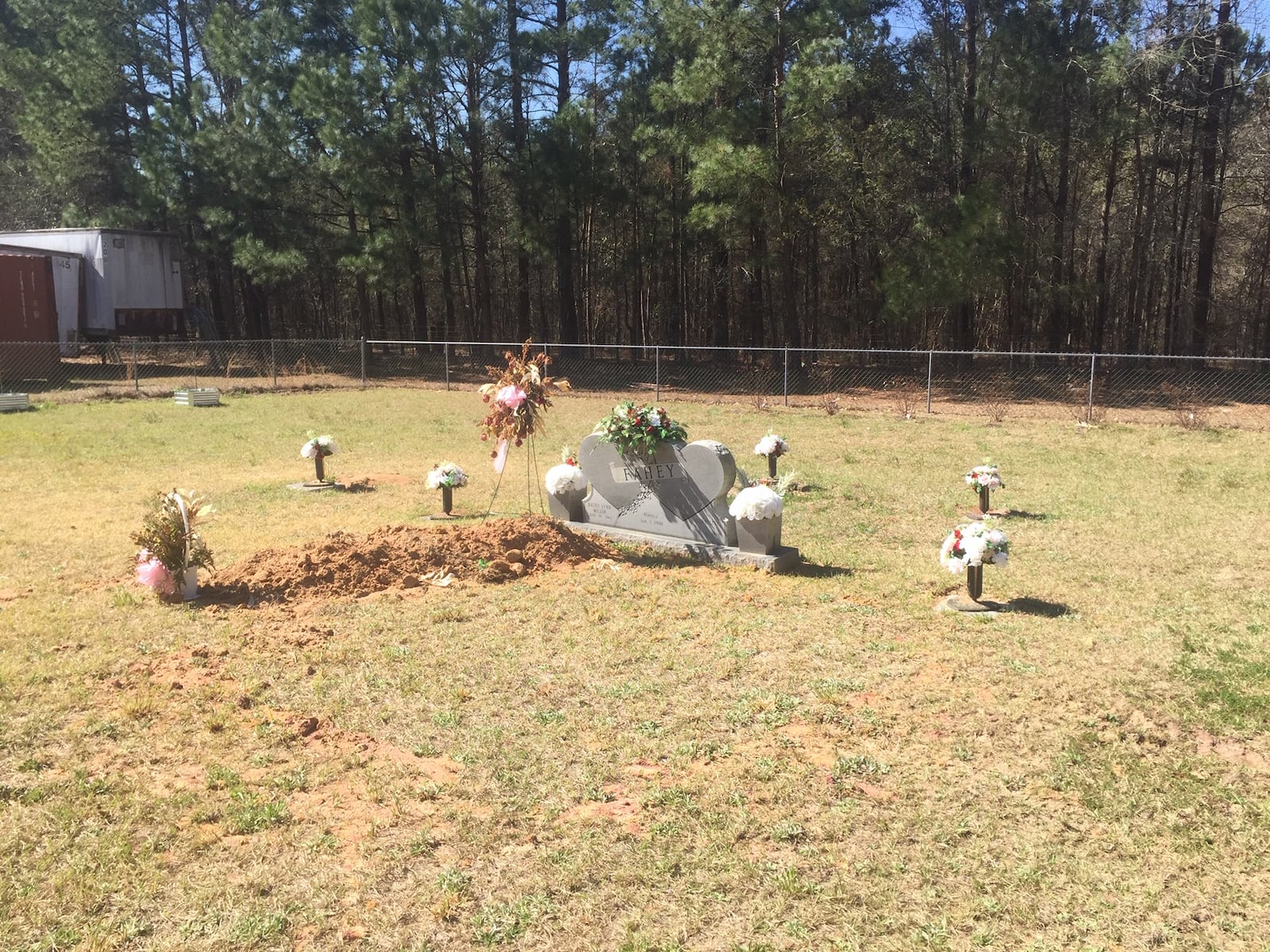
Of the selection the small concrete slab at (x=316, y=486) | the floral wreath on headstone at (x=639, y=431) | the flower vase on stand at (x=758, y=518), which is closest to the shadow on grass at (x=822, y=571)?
the flower vase on stand at (x=758, y=518)

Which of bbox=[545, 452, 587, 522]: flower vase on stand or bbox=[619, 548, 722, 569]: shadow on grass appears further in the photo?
bbox=[545, 452, 587, 522]: flower vase on stand

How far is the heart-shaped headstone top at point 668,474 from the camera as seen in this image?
8.30 m

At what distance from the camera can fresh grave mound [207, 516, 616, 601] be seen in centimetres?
722

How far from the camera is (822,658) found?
5.81m

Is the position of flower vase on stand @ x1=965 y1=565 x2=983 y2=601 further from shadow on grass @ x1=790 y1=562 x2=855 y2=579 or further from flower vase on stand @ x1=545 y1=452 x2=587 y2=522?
flower vase on stand @ x1=545 y1=452 x2=587 y2=522

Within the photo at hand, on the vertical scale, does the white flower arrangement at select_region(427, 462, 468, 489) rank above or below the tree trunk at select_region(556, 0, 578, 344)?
below

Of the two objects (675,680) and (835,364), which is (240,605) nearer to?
(675,680)

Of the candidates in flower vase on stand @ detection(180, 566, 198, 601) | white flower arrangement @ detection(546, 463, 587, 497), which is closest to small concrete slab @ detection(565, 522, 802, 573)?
white flower arrangement @ detection(546, 463, 587, 497)

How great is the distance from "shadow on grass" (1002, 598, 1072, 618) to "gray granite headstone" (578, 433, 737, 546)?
235 centimetres

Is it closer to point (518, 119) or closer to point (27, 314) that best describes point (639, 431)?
point (518, 119)

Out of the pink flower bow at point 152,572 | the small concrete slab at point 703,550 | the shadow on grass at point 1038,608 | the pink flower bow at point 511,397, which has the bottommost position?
the shadow on grass at point 1038,608

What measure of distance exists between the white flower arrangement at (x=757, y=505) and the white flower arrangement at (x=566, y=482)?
5.69 ft

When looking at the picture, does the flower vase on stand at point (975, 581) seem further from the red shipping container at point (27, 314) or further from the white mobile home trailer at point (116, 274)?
the white mobile home trailer at point (116, 274)

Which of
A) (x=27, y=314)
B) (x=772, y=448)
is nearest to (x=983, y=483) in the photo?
(x=772, y=448)
